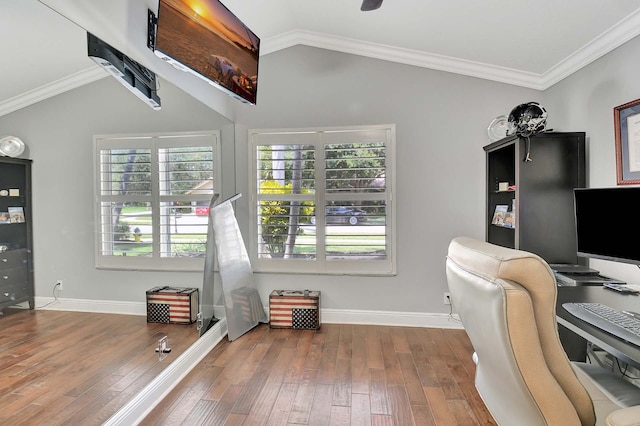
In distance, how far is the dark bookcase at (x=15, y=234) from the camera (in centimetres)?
155

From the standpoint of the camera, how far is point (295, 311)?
343 cm

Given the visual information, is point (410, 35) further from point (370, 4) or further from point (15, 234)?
point (15, 234)

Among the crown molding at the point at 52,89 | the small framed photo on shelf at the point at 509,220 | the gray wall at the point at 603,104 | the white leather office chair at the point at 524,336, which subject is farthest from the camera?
the small framed photo on shelf at the point at 509,220

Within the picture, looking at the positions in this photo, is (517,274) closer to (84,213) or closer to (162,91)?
(84,213)

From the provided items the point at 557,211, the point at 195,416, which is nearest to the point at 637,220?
the point at 557,211

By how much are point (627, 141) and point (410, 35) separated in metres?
1.88

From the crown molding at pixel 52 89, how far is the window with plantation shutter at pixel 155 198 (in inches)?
15.2

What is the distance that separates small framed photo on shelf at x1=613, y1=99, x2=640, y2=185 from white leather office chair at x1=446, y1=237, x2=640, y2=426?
178 centimetres

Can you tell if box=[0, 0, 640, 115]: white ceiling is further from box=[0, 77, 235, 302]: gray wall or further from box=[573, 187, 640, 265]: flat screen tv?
box=[573, 187, 640, 265]: flat screen tv

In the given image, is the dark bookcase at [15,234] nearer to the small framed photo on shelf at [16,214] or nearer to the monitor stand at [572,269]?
the small framed photo on shelf at [16,214]

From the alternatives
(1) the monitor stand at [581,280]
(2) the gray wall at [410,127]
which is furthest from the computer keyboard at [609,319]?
(2) the gray wall at [410,127]

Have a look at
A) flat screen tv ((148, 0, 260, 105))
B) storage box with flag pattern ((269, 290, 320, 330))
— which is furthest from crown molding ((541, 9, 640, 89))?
storage box with flag pattern ((269, 290, 320, 330))

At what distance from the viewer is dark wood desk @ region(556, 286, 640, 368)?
1.17 metres

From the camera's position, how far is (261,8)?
3010mm
